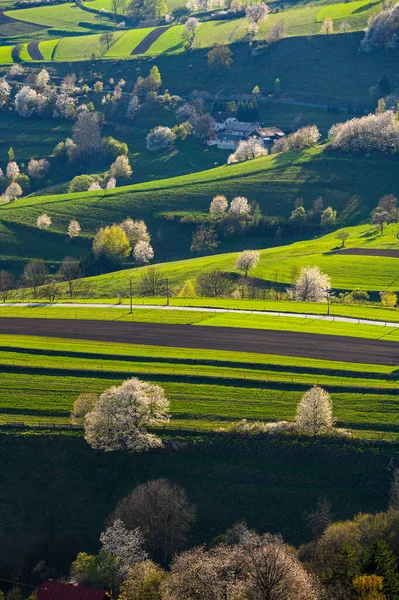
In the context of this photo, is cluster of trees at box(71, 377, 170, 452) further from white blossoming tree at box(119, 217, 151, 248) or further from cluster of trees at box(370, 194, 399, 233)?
cluster of trees at box(370, 194, 399, 233)

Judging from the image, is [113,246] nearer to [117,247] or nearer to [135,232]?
[117,247]

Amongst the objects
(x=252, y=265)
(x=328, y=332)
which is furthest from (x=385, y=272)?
(x=328, y=332)

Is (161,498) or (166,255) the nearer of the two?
(161,498)

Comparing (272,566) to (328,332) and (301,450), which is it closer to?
(301,450)

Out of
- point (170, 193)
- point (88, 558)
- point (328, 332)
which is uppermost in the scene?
point (170, 193)

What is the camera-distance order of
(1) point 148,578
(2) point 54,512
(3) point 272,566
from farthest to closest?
(2) point 54,512
(1) point 148,578
(3) point 272,566

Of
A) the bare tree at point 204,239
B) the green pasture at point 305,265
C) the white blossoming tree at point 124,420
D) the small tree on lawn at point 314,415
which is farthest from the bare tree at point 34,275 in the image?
the small tree on lawn at point 314,415
